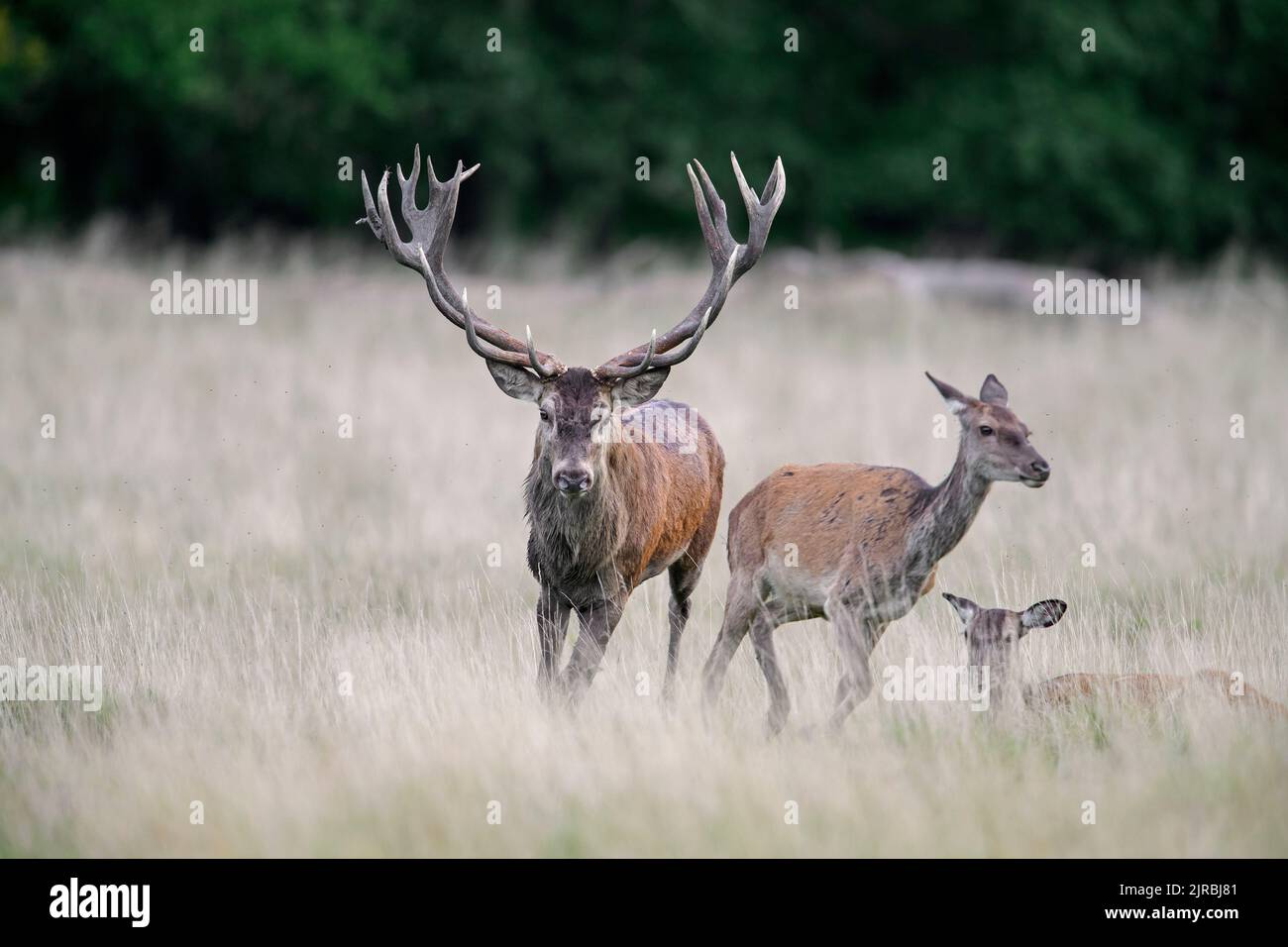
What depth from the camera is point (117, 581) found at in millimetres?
8164

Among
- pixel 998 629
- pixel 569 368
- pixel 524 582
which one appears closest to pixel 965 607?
pixel 998 629

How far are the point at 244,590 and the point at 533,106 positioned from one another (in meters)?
16.4

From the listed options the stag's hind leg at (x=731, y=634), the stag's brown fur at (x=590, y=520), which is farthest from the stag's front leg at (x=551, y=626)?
the stag's hind leg at (x=731, y=634)

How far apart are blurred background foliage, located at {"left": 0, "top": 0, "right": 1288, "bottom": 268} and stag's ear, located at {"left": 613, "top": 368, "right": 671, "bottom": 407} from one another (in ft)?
49.8

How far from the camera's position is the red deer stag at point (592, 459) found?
670 cm

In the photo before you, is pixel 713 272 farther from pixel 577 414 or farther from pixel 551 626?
pixel 551 626

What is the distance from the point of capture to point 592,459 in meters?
6.68

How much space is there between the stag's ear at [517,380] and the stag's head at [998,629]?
6.19 feet

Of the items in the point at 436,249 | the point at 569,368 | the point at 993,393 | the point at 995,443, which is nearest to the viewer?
the point at 995,443

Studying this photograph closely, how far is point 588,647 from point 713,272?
5.90ft

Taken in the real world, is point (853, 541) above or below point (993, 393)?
below

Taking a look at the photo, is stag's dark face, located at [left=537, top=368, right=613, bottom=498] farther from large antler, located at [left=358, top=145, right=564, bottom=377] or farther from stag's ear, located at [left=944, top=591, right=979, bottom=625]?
stag's ear, located at [left=944, top=591, right=979, bottom=625]

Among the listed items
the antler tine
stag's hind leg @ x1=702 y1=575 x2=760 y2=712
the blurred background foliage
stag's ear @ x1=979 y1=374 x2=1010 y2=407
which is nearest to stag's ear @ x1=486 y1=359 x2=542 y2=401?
the antler tine

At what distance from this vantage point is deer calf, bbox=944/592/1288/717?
20.7ft
